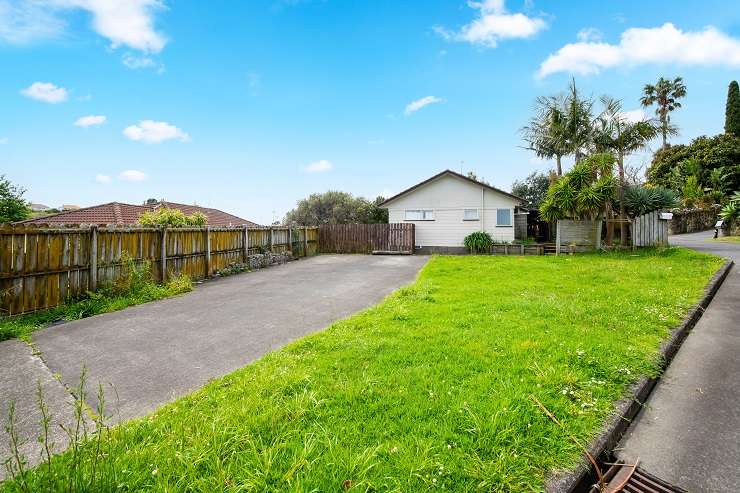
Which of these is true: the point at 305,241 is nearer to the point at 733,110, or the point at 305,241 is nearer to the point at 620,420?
the point at 620,420

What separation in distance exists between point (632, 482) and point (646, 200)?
55.0ft

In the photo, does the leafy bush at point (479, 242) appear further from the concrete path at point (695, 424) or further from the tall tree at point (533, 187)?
the tall tree at point (533, 187)

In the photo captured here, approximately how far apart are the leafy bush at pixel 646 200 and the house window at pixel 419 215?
9.81m

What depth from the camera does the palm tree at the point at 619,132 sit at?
1748 cm

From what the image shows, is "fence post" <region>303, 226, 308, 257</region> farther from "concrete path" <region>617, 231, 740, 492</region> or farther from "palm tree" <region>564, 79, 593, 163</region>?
"concrete path" <region>617, 231, 740, 492</region>

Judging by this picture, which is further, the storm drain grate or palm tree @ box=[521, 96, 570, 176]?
palm tree @ box=[521, 96, 570, 176]

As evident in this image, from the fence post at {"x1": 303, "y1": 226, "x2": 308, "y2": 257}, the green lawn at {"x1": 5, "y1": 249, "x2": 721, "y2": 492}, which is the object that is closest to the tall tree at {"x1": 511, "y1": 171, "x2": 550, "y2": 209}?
the fence post at {"x1": 303, "y1": 226, "x2": 308, "y2": 257}

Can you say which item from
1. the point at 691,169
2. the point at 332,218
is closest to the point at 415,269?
the point at 332,218

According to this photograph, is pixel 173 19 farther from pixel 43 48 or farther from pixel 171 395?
pixel 171 395

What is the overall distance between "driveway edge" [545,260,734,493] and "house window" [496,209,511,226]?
1523cm

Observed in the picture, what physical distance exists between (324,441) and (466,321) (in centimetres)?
330

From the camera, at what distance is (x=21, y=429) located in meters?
2.85

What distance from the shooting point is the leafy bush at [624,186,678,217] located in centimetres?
1480

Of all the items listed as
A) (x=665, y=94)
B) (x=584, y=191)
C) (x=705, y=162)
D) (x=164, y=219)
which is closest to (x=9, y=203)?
(x=164, y=219)
